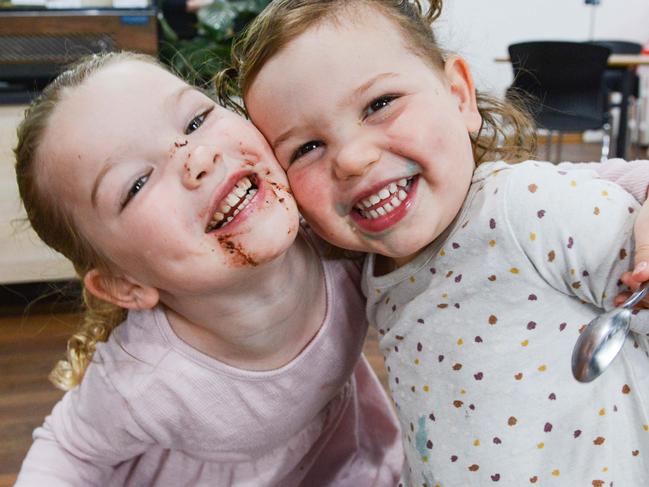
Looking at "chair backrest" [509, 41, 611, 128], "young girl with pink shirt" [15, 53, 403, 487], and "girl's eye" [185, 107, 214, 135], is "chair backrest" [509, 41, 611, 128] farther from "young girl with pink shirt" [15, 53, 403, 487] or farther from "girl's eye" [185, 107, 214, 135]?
"girl's eye" [185, 107, 214, 135]

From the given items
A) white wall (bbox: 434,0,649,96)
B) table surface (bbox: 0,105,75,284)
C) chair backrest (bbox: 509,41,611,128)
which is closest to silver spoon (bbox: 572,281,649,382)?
table surface (bbox: 0,105,75,284)

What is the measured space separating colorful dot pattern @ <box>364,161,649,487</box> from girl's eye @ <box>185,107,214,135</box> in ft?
1.09

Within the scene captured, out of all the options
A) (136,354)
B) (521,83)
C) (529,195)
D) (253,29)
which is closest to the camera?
(529,195)

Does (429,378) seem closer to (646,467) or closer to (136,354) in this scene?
(646,467)

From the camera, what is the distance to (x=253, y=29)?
99cm

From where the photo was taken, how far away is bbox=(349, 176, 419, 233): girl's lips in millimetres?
884

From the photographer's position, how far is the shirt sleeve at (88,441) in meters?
1.09

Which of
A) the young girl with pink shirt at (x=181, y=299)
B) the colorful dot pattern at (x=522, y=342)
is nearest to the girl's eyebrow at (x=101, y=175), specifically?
the young girl with pink shirt at (x=181, y=299)

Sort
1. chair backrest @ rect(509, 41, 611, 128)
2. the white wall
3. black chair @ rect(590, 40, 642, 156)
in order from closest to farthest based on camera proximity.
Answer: chair backrest @ rect(509, 41, 611, 128), black chair @ rect(590, 40, 642, 156), the white wall

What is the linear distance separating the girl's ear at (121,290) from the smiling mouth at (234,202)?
0.19 metres

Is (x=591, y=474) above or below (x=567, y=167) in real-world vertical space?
below

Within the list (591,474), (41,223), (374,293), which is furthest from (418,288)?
(41,223)

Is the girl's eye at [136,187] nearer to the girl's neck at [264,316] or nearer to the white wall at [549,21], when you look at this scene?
the girl's neck at [264,316]

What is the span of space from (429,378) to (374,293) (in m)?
0.15
